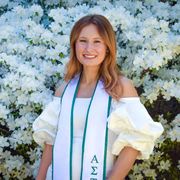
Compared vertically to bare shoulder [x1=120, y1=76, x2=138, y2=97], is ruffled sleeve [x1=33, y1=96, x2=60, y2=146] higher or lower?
lower

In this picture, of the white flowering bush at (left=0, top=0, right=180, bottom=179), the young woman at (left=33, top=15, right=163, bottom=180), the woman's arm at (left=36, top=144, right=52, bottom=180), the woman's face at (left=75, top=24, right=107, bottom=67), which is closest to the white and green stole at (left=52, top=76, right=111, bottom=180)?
the young woman at (left=33, top=15, right=163, bottom=180)

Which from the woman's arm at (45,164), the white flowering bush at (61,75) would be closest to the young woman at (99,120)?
the woman's arm at (45,164)

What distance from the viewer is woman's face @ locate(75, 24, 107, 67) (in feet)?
8.41

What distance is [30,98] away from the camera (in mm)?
3359

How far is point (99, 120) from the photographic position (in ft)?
8.35

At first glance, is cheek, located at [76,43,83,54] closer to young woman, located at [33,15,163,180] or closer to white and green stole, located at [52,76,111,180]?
young woman, located at [33,15,163,180]

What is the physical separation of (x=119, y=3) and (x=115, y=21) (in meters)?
0.66

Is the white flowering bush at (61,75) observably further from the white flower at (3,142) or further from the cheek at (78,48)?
the cheek at (78,48)

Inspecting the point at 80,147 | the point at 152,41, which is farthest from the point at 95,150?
the point at 152,41

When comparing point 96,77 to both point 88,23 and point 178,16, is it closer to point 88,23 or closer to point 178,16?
point 88,23

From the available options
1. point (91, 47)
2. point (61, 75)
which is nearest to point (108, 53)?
point (91, 47)

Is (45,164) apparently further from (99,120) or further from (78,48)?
(78,48)

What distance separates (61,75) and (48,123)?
74cm

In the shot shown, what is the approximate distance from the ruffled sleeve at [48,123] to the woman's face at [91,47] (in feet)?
1.03
